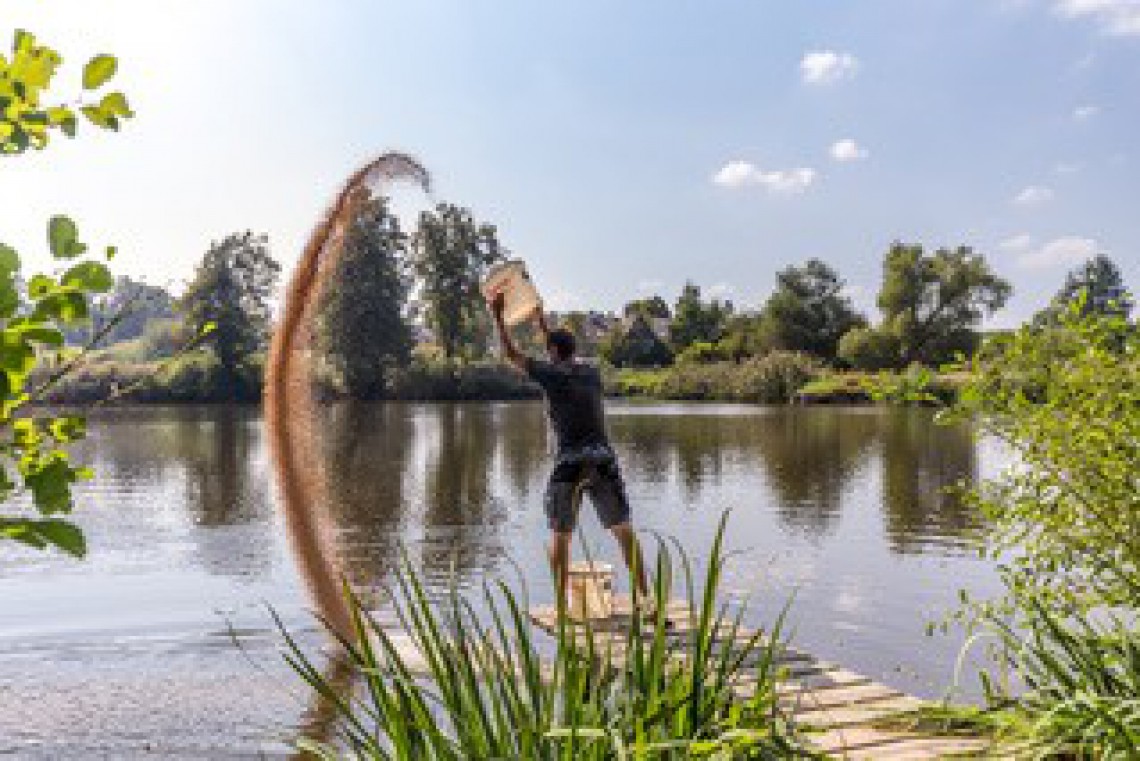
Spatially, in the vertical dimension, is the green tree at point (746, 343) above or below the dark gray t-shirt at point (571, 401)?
above

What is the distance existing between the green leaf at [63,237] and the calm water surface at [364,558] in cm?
147

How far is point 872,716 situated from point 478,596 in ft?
17.3

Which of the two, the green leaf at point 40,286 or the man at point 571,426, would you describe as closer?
the green leaf at point 40,286

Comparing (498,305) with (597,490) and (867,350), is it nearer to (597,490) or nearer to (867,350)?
(597,490)

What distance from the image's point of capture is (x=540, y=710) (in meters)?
2.74

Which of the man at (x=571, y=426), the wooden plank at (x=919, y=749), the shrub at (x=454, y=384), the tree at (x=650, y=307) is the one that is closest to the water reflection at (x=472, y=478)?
A: the man at (x=571, y=426)

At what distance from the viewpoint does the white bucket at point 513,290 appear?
6266 mm

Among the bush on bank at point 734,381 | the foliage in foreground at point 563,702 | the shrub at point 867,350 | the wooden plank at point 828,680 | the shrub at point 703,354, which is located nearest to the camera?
the foliage in foreground at point 563,702

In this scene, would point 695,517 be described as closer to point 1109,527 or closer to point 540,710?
point 1109,527

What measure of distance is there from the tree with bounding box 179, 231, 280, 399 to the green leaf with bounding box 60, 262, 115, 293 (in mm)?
55152

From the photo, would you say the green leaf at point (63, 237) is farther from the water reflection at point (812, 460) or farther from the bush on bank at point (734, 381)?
the bush on bank at point (734, 381)

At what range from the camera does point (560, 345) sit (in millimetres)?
6523

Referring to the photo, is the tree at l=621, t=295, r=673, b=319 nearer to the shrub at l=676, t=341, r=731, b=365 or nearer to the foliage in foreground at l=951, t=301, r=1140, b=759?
the shrub at l=676, t=341, r=731, b=365

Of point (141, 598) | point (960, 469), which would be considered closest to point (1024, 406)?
point (141, 598)
